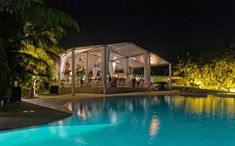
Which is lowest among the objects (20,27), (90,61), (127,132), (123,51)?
(127,132)

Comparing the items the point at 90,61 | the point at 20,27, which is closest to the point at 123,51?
the point at 90,61

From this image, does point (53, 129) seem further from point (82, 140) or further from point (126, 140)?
point (126, 140)

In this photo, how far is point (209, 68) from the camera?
35.3 meters

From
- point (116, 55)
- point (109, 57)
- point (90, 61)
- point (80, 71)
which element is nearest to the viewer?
point (109, 57)

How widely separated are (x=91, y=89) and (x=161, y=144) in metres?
18.5

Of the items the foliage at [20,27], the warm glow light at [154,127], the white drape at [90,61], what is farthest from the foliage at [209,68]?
the warm glow light at [154,127]

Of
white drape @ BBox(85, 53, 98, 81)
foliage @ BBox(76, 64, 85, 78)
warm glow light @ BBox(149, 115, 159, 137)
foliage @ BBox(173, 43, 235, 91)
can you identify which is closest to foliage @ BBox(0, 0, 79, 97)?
warm glow light @ BBox(149, 115, 159, 137)

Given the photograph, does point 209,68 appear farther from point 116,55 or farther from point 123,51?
point 123,51

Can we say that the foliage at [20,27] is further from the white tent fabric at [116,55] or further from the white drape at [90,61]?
the white drape at [90,61]

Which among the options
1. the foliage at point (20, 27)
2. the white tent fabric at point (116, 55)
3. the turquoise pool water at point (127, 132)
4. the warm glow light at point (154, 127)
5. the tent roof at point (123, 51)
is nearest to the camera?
the turquoise pool water at point (127, 132)

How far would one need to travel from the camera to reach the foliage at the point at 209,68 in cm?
3334

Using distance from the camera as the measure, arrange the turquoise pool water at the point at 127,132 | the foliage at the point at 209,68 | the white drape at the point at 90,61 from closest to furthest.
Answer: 1. the turquoise pool water at the point at 127,132
2. the white drape at the point at 90,61
3. the foliage at the point at 209,68

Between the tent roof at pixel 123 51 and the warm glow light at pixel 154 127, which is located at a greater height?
the tent roof at pixel 123 51

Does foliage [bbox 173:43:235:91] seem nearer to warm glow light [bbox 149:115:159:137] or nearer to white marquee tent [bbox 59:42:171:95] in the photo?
white marquee tent [bbox 59:42:171:95]
